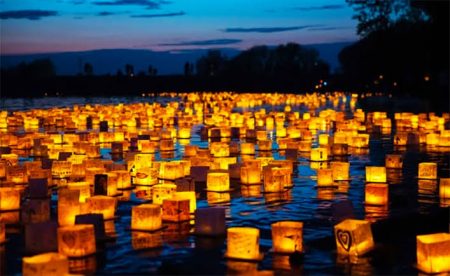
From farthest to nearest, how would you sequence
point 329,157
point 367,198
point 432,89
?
point 432,89, point 329,157, point 367,198

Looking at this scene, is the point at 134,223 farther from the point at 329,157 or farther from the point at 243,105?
the point at 243,105

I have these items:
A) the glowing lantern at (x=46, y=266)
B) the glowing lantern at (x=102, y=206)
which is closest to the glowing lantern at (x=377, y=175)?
the glowing lantern at (x=102, y=206)

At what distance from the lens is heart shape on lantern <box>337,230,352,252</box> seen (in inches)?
443

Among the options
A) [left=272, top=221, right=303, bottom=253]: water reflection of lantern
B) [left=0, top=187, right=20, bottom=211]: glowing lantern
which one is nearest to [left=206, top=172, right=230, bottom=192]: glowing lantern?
[left=0, top=187, right=20, bottom=211]: glowing lantern

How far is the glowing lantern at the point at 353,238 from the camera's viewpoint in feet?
36.8

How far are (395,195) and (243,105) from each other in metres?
53.5

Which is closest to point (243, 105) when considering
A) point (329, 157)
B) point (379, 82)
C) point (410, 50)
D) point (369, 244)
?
point (410, 50)

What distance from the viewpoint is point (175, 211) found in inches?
542

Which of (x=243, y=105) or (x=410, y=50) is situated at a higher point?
(x=410, y=50)

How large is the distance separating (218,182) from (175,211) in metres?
3.61

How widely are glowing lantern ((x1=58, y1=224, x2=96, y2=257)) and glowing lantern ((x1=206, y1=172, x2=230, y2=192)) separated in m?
6.16

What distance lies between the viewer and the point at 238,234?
437 inches

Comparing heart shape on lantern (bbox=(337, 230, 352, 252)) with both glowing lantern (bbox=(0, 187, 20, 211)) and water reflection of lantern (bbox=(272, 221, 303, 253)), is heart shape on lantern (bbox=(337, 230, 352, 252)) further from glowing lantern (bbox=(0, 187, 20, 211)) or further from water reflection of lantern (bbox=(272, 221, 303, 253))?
glowing lantern (bbox=(0, 187, 20, 211))

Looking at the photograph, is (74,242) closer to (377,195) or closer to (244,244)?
(244,244)
